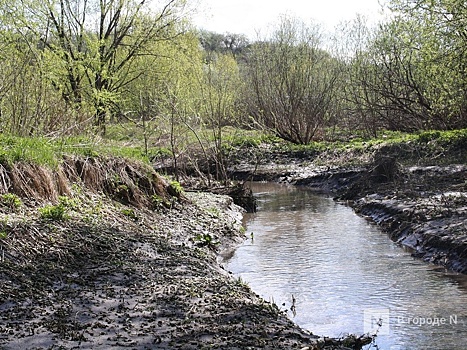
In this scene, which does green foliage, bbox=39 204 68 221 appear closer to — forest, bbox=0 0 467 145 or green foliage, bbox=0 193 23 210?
green foliage, bbox=0 193 23 210

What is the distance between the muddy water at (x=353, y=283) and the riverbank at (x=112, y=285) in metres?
0.75

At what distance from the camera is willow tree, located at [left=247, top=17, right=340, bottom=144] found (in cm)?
2984

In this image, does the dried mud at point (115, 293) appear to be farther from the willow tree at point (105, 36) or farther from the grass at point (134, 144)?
the willow tree at point (105, 36)

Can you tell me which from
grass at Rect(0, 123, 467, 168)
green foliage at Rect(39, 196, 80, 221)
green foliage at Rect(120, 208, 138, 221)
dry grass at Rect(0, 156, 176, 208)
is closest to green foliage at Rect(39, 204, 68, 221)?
green foliage at Rect(39, 196, 80, 221)

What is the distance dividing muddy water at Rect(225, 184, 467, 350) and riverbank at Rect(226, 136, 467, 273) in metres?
0.48

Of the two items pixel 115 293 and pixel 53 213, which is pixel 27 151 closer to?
pixel 53 213

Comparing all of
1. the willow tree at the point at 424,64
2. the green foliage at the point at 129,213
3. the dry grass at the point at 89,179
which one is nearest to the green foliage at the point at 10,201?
the dry grass at the point at 89,179

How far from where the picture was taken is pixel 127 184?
1110 centimetres

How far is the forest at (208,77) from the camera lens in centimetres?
1325

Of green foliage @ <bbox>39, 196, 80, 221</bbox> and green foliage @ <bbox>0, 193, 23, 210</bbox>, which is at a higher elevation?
green foliage @ <bbox>0, 193, 23, 210</bbox>

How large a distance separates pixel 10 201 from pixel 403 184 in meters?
11.7

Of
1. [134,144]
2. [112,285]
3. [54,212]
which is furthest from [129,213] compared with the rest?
[134,144]

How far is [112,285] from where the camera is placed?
6.62 m

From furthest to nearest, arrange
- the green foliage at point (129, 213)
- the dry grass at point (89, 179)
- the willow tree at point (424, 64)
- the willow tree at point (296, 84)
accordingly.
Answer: the willow tree at point (296, 84)
the willow tree at point (424, 64)
the green foliage at point (129, 213)
the dry grass at point (89, 179)
